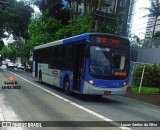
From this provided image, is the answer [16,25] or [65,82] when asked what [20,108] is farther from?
[16,25]

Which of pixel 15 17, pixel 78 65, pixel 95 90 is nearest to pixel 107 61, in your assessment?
pixel 95 90

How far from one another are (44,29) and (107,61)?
3141 cm

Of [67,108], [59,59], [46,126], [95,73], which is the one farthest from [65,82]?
[46,126]

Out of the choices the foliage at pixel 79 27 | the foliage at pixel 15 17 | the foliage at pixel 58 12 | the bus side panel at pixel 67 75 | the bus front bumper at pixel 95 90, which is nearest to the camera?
the bus front bumper at pixel 95 90

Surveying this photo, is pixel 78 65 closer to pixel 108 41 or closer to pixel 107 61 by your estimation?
pixel 107 61

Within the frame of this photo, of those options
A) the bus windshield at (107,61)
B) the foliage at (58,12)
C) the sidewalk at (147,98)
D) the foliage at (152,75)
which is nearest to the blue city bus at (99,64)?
the bus windshield at (107,61)

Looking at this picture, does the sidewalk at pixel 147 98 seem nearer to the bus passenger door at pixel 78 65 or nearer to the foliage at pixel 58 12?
the bus passenger door at pixel 78 65

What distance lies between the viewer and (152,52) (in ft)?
118

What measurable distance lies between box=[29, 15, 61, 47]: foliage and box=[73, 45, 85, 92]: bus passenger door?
2779 centimetres

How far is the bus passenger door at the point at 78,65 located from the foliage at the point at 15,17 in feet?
135

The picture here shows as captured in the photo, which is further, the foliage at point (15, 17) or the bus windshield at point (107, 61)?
the foliage at point (15, 17)

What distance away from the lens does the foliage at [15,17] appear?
58.9 m

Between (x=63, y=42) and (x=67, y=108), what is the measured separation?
782cm

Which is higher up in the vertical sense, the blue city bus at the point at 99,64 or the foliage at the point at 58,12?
the foliage at the point at 58,12
